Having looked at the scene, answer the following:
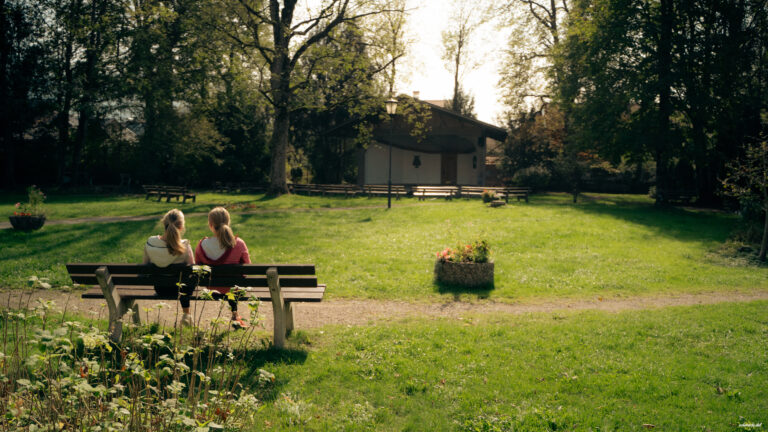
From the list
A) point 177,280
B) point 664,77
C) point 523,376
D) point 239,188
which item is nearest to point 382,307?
point 523,376

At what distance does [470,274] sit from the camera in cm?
862

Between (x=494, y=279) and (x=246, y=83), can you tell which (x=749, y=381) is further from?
(x=246, y=83)

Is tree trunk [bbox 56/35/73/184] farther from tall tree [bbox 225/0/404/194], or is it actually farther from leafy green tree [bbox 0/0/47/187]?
tall tree [bbox 225/0/404/194]

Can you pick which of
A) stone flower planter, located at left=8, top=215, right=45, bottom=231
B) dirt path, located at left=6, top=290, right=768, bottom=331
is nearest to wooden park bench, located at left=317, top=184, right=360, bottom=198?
stone flower planter, located at left=8, top=215, right=45, bottom=231

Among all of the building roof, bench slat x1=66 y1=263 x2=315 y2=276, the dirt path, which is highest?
the building roof

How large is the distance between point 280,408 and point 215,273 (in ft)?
5.59

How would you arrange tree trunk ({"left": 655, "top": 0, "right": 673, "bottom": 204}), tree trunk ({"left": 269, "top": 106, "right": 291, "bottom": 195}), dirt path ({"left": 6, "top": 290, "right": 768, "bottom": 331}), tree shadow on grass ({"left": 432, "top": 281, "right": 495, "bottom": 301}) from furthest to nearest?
1. tree trunk ({"left": 269, "top": 106, "right": 291, "bottom": 195})
2. tree trunk ({"left": 655, "top": 0, "right": 673, "bottom": 204})
3. tree shadow on grass ({"left": 432, "top": 281, "right": 495, "bottom": 301})
4. dirt path ({"left": 6, "top": 290, "right": 768, "bottom": 331})

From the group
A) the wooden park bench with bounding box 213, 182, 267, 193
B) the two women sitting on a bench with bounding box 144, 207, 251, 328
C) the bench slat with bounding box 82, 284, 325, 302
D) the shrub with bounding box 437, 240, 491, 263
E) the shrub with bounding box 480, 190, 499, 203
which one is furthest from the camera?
the wooden park bench with bounding box 213, 182, 267, 193

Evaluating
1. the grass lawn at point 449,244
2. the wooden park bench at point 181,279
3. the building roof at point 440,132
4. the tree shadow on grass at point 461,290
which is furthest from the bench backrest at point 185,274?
the building roof at point 440,132

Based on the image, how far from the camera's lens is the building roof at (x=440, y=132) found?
3225 centimetres

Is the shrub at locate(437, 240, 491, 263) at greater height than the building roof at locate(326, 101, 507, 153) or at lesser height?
lesser

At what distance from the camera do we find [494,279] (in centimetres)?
924

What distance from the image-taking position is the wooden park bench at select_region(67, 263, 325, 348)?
486cm

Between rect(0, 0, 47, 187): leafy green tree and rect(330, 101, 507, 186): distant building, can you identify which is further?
rect(330, 101, 507, 186): distant building
